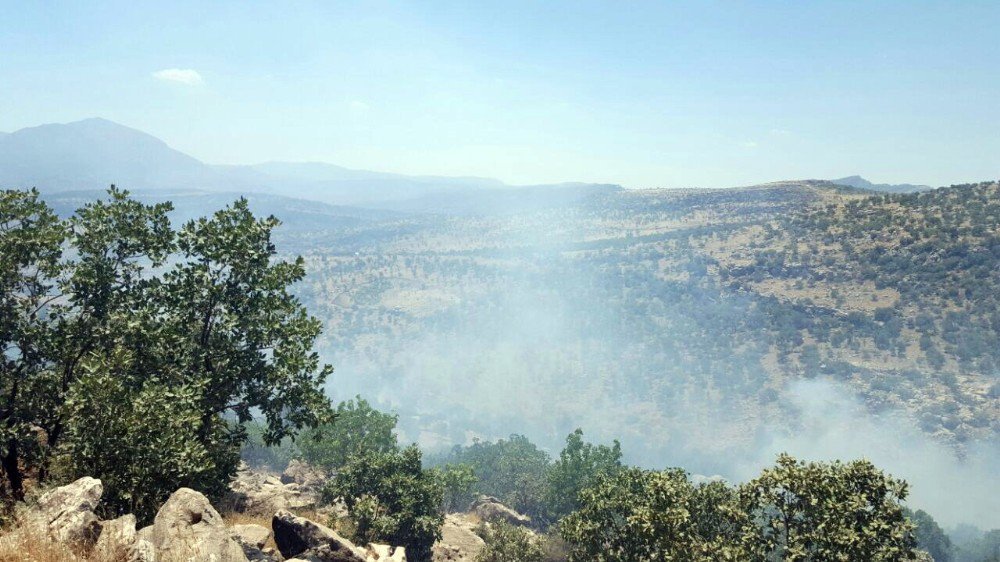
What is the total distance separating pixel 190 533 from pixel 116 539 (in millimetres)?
1753

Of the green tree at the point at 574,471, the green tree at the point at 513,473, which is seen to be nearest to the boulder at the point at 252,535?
the green tree at the point at 574,471

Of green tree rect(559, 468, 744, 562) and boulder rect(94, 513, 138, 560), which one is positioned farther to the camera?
green tree rect(559, 468, 744, 562)

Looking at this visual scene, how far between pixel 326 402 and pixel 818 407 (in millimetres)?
174072

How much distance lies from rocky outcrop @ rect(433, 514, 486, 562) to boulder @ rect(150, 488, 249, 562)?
31.2 m

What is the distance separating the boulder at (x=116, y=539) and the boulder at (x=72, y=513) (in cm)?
36

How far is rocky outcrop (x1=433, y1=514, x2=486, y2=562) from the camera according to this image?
46750mm

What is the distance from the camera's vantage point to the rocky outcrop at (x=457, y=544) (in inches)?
1841

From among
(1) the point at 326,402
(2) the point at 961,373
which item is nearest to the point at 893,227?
(2) the point at 961,373

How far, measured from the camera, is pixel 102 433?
16359mm

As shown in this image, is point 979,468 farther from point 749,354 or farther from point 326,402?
point 326,402

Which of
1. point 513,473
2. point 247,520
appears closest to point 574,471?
point 513,473

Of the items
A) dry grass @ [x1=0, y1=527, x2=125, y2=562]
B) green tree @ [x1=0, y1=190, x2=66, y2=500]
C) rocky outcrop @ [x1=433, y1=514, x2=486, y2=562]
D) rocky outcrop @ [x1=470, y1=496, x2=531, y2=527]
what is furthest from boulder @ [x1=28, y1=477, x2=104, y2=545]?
rocky outcrop @ [x1=470, y1=496, x2=531, y2=527]

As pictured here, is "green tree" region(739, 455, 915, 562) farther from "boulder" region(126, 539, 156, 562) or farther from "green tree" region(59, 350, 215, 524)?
"green tree" region(59, 350, 215, 524)

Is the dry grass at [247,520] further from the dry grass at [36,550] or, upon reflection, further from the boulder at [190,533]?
the dry grass at [36,550]
